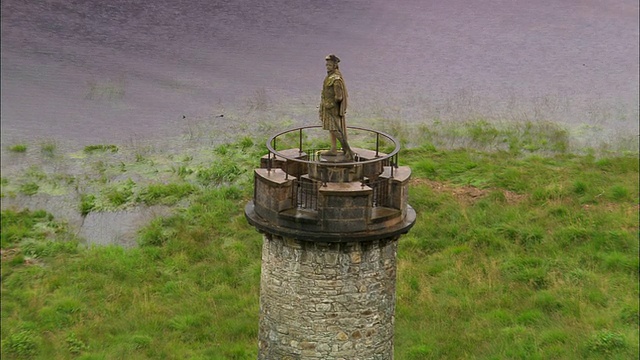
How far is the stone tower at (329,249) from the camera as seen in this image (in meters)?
8.30

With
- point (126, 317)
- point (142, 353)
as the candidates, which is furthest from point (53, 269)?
point (142, 353)

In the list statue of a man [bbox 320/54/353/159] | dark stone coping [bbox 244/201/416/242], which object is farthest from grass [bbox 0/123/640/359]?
statue of a man [bbox 320/54/353/159]

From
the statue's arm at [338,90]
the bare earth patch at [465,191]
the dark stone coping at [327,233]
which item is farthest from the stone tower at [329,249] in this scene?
the bare earth patch at [465,191]

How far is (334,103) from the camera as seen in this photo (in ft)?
27.5

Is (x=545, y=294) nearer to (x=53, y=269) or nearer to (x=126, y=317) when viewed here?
(x=126, y=317)

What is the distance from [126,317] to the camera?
48.0 ft

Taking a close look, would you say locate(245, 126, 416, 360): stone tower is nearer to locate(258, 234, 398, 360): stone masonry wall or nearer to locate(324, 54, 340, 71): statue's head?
locate(258, 234, 398, 360): stone masonry wall

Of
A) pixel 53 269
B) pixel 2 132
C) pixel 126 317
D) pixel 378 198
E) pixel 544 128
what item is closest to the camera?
pixel 378 198

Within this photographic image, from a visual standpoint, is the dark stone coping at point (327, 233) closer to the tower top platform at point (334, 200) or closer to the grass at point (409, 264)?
the tower top platform at point (334, 200)

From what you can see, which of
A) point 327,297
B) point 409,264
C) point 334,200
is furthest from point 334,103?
point 409,264

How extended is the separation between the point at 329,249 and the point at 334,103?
1.40 meters

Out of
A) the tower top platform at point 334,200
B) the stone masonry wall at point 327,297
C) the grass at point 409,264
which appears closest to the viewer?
the tower top platform at point 334,200

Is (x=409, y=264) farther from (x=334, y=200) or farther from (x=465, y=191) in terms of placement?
(x=334, y=200)

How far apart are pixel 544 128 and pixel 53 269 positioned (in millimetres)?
13037
